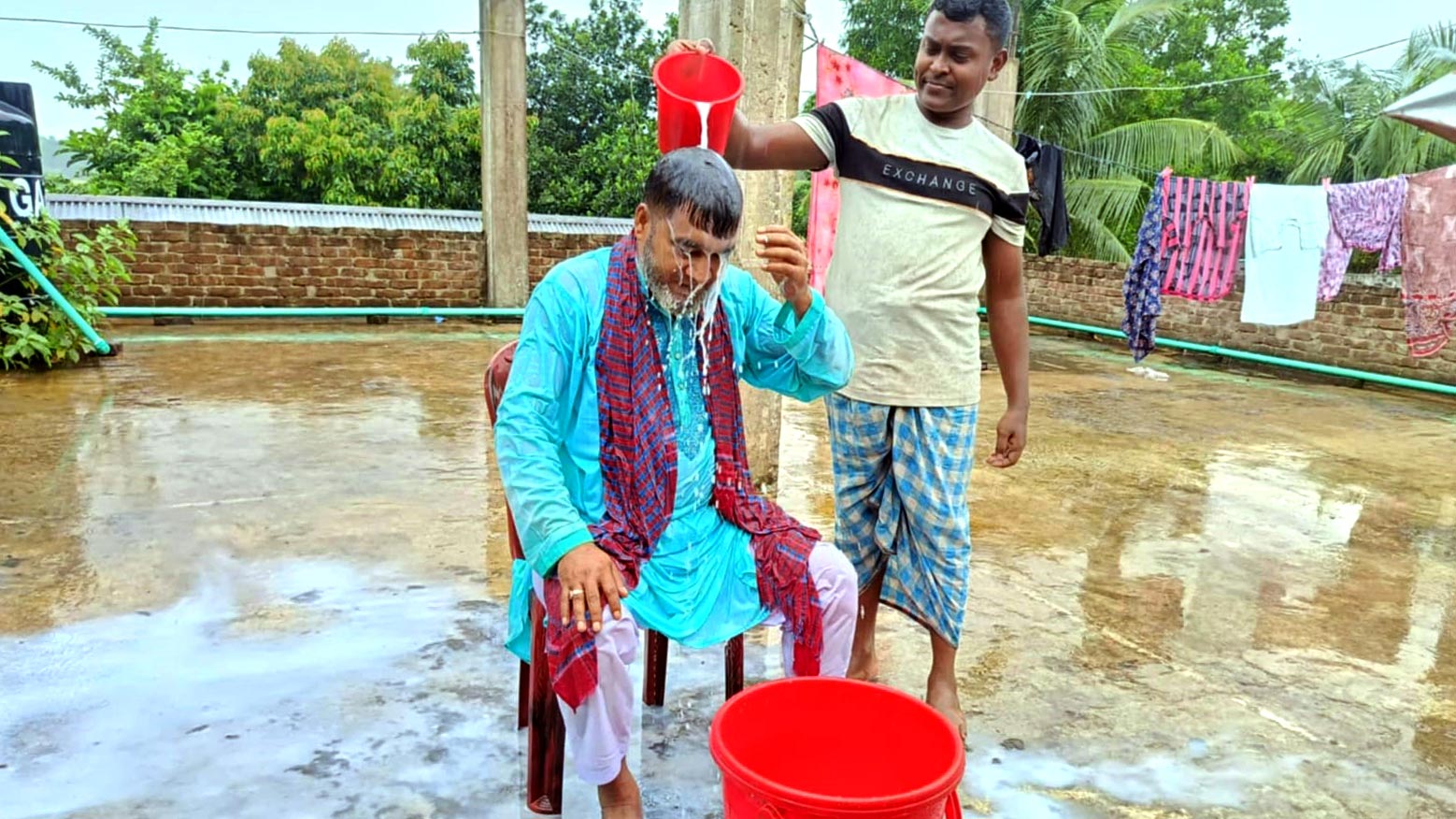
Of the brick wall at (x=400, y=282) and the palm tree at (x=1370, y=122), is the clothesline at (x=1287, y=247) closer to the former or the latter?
the brick wall at (x=400, y=282)

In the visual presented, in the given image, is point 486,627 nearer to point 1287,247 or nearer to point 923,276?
point 923,276

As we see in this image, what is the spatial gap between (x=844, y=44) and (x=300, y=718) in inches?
666

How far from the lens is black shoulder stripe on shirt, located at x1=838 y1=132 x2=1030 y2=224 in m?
2.22

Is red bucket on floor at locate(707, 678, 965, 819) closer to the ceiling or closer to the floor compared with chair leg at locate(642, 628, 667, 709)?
closer to the ceiling

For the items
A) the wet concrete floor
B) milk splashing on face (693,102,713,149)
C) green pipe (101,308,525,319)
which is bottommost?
the wet concrete floor

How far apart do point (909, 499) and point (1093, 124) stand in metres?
12.0

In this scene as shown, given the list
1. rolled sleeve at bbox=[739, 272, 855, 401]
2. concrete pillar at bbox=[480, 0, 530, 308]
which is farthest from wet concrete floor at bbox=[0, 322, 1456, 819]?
concrete pillar at bbox=[480, 0, 530, 308]

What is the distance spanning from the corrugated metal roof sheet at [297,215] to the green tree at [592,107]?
3.89 m

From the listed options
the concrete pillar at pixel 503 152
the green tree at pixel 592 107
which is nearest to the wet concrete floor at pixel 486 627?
the concrete pillar at pixel 503 152

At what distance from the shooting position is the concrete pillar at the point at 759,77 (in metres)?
4.02

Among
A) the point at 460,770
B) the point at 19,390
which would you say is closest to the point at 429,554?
the point at 460,770

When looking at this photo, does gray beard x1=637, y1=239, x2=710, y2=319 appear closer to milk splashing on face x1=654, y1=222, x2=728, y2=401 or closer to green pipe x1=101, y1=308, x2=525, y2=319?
milk splashing on face x1=654, y1=222, x2=728, y2=401

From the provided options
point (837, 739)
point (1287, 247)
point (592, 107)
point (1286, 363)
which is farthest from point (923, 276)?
point (592, 107)

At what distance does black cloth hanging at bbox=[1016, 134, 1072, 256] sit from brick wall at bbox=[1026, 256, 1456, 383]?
309 cm
